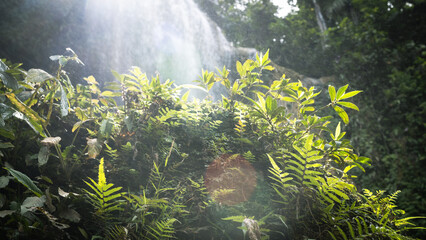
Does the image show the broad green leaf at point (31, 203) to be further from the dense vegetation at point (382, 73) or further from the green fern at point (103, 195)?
the dense vegetation at point (382, 73)

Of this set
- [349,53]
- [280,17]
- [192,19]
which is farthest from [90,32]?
[280,17]

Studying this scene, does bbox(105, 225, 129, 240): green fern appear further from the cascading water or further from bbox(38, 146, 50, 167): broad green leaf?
the cascading water

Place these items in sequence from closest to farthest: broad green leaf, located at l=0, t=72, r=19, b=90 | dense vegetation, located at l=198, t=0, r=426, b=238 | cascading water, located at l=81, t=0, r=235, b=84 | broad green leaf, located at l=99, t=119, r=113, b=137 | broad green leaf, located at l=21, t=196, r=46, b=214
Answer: broad green leaf, located at l=21, t=196, r=46, b=214 < broad green leaf, located at l=0, t=72, r=19, b=90 < broad green leaf, located at l=99, t=119, r=113, b=137 < cascading water, located at l=81, t=0, r=235, b=84 < dense vegetation, located at l=198, t=0, r=426, b=238

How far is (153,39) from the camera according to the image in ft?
16.5

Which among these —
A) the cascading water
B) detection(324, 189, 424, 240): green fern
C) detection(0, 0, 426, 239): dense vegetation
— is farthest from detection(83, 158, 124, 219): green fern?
the cascading water

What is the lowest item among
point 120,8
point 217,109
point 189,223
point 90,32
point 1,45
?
point 189,223

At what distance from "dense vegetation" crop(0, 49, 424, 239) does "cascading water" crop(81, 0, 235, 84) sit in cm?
295

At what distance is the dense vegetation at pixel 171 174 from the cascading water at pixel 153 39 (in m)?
2.95

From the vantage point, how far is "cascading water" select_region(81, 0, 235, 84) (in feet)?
13.4

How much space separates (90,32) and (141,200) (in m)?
4.02

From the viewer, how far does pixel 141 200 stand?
0.89 metres

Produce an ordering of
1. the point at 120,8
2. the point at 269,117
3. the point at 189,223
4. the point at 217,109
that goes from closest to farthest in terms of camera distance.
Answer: the point at 189,223
the point at 269,117
the point at 217,109
the point at 120,8

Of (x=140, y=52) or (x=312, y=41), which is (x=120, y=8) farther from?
(x=312, y=41)

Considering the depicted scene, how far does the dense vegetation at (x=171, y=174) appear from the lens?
2.87 feet
